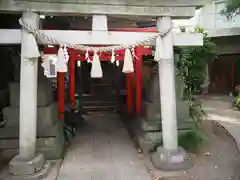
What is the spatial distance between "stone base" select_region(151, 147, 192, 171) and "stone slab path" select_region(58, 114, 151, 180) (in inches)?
15.3

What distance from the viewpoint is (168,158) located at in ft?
20.3

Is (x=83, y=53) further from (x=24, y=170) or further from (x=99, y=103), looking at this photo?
(x=99, y=103)

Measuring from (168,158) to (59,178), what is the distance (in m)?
2.39

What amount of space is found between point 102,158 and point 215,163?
8.99 ft

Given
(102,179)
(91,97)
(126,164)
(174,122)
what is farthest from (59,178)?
(91,97)

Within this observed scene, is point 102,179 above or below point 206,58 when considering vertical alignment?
below

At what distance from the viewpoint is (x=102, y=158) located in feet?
23.0

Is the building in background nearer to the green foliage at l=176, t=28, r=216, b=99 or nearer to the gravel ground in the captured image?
the green foliage at l=176, t=28, r=216, b=99

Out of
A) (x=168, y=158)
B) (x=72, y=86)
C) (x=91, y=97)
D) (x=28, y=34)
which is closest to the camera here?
(x=28, y=34)

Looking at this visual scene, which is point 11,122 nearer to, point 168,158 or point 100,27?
point 100,27

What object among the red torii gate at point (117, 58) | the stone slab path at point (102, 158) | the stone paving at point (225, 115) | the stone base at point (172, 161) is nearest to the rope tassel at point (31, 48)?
the red torii gate at point (117, 58)

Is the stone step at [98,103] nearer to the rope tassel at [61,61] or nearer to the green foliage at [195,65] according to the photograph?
the green foliage at [195,65]

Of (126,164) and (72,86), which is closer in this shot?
(126,164)

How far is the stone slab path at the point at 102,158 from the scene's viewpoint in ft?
19.7
